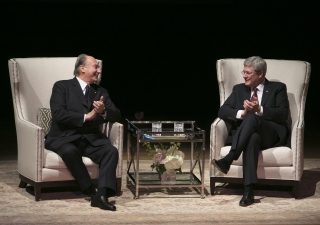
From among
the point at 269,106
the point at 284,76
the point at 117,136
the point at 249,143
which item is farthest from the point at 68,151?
the point at 284,76

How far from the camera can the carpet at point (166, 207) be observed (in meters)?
4.47

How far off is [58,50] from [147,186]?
14.6ft

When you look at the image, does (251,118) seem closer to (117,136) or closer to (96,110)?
(117,136)

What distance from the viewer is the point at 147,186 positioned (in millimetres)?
5043

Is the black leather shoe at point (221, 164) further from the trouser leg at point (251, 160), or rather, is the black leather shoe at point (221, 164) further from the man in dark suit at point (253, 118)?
the trouser leg at point (251, 160)

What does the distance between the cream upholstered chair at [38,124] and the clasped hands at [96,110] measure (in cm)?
22

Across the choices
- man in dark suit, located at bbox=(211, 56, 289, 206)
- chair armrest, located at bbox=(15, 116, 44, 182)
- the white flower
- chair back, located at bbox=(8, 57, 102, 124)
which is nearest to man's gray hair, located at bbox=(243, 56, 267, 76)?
man in dark suit, located at bbox=(211, 56, 289, 206)

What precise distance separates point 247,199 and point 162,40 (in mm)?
4731

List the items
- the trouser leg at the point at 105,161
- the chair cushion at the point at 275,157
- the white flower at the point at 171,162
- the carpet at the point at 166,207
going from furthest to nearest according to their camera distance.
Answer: the white flower at the point at 171,162, the chair cushion at the point at 275,157, the trouser leg at the point at 105,161, the carpet at the point at 166,207

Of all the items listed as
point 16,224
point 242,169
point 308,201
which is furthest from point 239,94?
point 16,224

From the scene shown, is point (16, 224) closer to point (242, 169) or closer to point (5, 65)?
point (242, 169)

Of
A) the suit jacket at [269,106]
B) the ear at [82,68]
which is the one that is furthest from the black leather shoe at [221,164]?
the ear at [82,68]

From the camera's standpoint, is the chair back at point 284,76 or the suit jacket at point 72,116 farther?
the chair back at point 284,76

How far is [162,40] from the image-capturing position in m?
9.27
